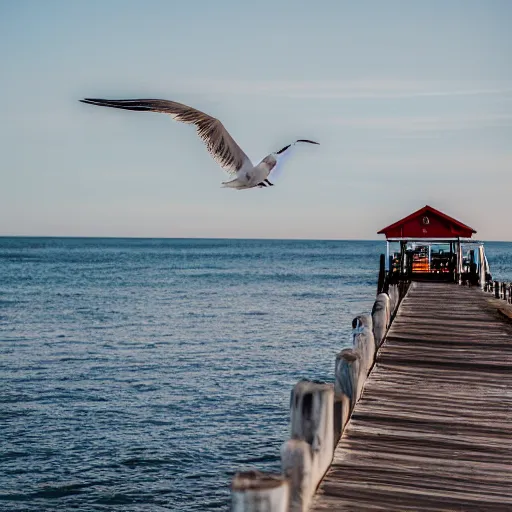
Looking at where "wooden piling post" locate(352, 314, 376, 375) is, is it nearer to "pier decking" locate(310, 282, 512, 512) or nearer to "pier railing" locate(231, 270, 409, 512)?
"pier decking" locate(310, 282, 512, 512)

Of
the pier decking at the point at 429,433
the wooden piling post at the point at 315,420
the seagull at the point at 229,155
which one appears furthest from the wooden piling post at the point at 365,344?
the seagull at the point at 229,155

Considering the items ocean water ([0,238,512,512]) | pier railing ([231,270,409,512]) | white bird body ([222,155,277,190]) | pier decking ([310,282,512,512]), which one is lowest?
ocean water ([0,238,512,512])

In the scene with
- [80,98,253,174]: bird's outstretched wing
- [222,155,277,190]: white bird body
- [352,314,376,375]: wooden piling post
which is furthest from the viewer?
[352,314,376,375]: wooden piling post

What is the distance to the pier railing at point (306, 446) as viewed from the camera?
4605 millimetres

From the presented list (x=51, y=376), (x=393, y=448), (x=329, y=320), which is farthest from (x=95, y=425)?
(x=329, y=320)

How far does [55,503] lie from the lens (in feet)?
44.6

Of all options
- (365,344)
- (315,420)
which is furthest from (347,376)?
(315,420)

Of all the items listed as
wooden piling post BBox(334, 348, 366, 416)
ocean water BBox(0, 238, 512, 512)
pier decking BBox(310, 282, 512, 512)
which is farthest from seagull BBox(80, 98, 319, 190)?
ocean water BBox(0, 238, 512, 512)

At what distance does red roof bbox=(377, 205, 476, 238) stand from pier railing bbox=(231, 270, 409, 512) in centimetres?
2792

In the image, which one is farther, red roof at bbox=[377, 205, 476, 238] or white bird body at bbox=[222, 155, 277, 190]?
red roof at bbox=[377, 205, 476, 238]

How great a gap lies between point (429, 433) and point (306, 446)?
2.71 meters

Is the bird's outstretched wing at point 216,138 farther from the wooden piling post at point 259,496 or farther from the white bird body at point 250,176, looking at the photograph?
the wooden piling post at point 259,496

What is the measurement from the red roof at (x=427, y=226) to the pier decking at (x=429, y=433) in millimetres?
22412

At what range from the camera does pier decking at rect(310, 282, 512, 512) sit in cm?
621
